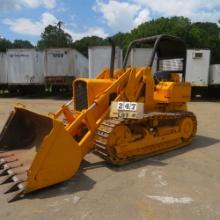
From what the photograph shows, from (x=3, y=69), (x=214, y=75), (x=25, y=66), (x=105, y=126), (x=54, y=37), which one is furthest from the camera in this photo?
(x=54, y=37)

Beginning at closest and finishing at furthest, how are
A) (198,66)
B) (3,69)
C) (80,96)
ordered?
1. (80,96)
2. (198,66)
3. (3,69)

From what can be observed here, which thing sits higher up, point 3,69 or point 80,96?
point 3,69

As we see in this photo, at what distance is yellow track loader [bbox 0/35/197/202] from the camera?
508cm

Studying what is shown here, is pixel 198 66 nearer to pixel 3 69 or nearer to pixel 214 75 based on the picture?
pixel 214 75

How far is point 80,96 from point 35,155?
2267 mm

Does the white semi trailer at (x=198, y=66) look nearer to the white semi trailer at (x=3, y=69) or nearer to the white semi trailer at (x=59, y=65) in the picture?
the white semi trailer at (x=59, y=65)

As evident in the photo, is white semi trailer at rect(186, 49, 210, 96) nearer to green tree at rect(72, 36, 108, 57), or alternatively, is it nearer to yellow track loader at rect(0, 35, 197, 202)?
yellow track loader at rect(0, 35, 197, 202)

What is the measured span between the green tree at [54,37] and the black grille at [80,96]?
215 feet

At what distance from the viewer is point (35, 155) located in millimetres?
5004

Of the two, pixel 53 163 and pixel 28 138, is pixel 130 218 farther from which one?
pixel 28 138

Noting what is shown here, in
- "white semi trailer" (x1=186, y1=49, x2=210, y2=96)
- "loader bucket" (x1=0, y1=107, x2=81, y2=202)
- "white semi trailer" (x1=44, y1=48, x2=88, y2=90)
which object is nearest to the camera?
"loader bucket" (x1=0, y1=107, x2=81, y2=202)

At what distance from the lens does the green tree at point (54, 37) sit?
71.7m

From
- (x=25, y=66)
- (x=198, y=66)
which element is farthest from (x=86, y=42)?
(x=198, y=66)

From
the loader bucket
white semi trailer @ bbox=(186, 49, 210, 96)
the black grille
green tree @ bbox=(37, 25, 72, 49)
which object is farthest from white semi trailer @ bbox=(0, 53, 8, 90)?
green tree @ bbox=(37, 25, 72, 49)
